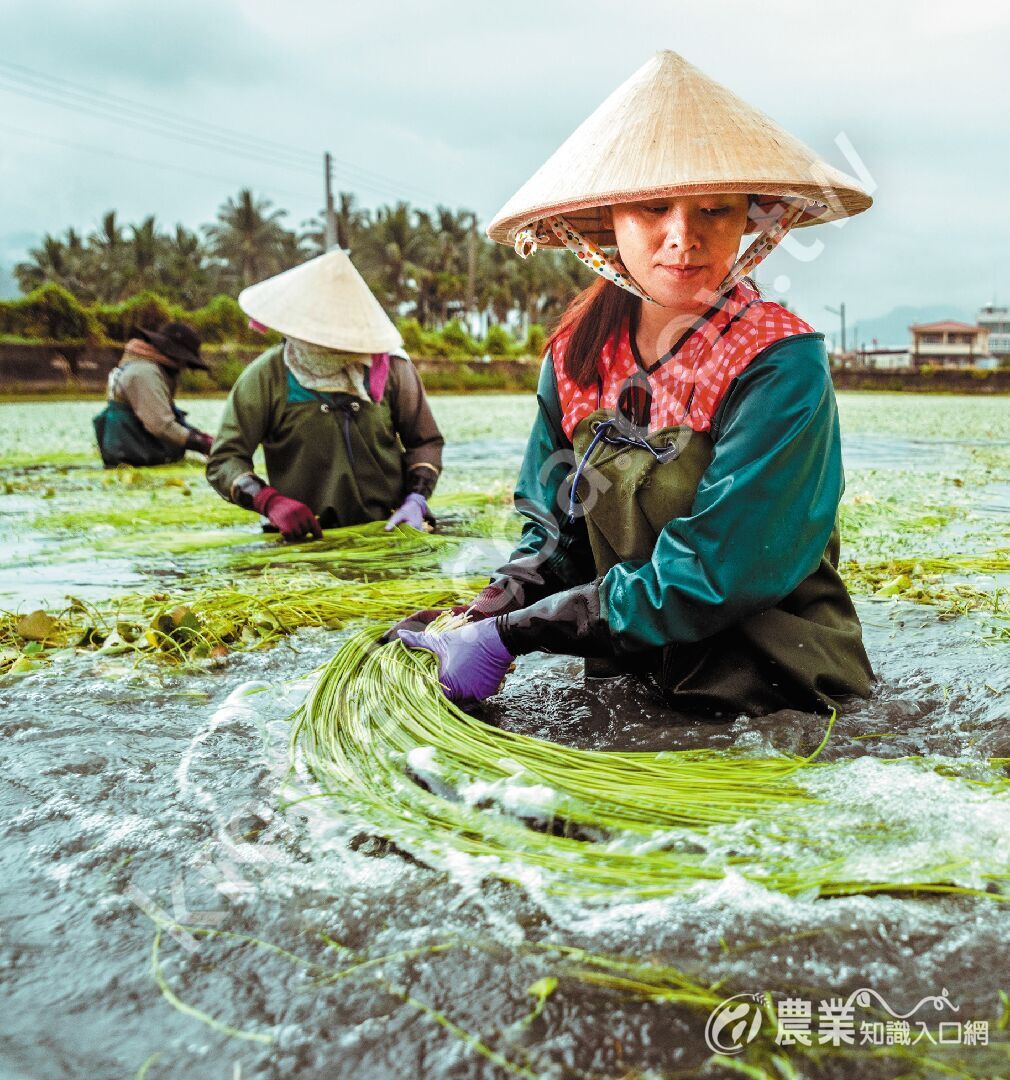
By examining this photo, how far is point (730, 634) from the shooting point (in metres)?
2.04

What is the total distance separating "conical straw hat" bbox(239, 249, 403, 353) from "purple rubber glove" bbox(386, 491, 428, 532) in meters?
0.72

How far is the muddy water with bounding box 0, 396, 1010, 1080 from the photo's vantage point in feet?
3.65

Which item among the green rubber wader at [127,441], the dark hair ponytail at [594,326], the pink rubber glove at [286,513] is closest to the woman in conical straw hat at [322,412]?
the pink rubber glove at [286,513]

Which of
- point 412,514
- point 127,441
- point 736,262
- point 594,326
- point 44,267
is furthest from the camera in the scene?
point 44,267

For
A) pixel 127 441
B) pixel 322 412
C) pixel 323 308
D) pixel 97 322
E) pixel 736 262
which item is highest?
pixel 97 322

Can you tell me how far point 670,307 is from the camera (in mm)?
2029

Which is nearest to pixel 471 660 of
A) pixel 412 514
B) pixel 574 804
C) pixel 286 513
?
pixel 574 804

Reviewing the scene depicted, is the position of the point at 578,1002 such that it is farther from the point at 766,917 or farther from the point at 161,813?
the point at 161,813

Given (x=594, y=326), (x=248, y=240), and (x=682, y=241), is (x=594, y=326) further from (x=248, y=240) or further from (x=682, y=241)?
(x=248, y=240)

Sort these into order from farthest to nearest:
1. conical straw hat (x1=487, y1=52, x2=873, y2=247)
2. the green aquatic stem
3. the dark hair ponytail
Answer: the dark hair ponytail
conical straw hat (x1=487, y1=52, x2=873, y2=247)
the green aquatic stem

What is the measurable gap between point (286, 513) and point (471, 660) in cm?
242

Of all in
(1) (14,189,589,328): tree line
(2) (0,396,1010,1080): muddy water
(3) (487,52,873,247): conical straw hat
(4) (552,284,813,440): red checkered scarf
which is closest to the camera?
(2) (0,396,1010,1080): muddy water

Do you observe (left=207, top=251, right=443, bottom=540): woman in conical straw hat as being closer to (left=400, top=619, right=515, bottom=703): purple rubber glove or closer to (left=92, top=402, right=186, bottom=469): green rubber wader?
(left=400, top=619, right=515, bottom=703): purple rubber glove

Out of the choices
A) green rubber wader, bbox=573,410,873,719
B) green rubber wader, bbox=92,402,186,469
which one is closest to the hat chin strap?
green rubber wader, bbox=573,410,873,719
